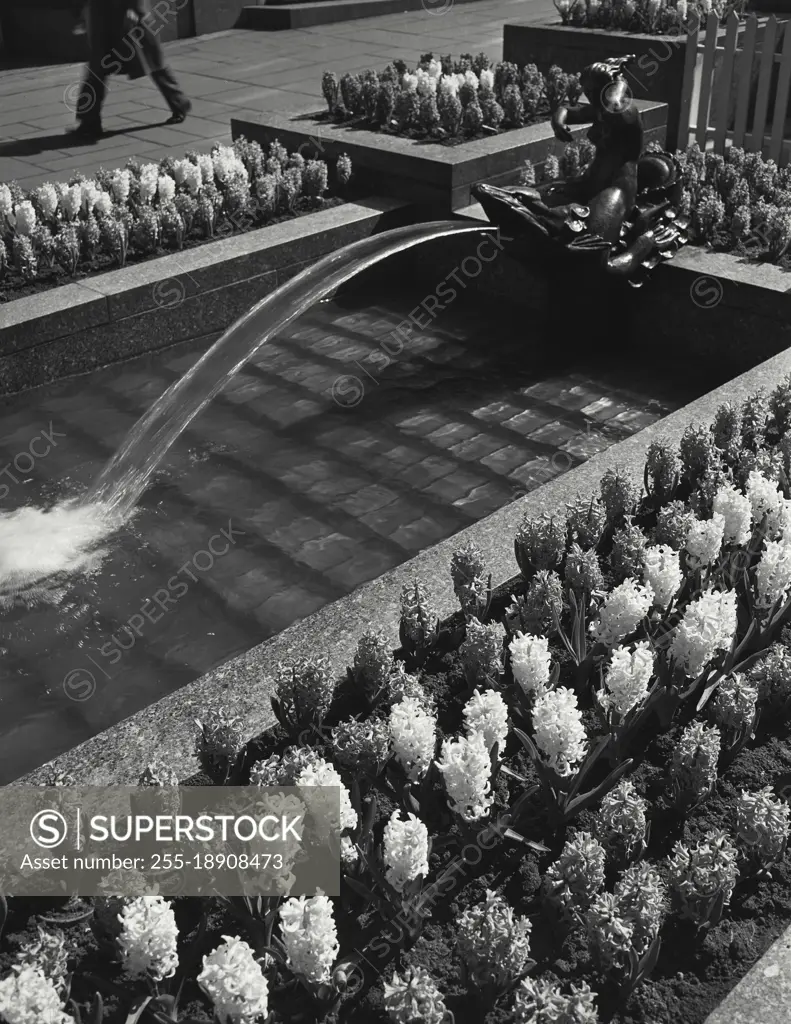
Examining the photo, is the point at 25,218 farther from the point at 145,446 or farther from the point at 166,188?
A: the point at 145,446

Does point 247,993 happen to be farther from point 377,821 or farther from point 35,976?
point 377,821

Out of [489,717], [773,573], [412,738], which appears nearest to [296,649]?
[412,738]

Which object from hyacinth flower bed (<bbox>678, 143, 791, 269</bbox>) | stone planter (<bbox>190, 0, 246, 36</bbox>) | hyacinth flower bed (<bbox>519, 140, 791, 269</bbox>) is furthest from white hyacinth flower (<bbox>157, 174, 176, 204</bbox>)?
stone planter (<bbox>190, 0, 246, 36</bbox>)

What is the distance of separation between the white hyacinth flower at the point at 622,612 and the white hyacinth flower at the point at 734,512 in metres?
0.62

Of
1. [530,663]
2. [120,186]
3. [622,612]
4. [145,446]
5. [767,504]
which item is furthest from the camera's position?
[120,186]

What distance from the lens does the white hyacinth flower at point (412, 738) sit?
10.7ft

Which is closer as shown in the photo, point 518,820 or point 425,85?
point 518,820

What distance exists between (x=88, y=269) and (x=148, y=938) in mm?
5686

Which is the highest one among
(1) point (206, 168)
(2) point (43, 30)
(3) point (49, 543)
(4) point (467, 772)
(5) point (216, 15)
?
(5) point (216, 15)

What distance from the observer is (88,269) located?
759cm

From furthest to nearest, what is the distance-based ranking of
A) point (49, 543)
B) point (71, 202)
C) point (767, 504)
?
1. point (71, 202)
2. point (49, 543)
3. point (767, 504)

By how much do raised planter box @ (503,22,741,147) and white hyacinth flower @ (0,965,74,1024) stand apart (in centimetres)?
1023

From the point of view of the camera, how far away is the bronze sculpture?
716cm

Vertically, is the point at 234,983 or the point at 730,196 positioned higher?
the point at 730,196
